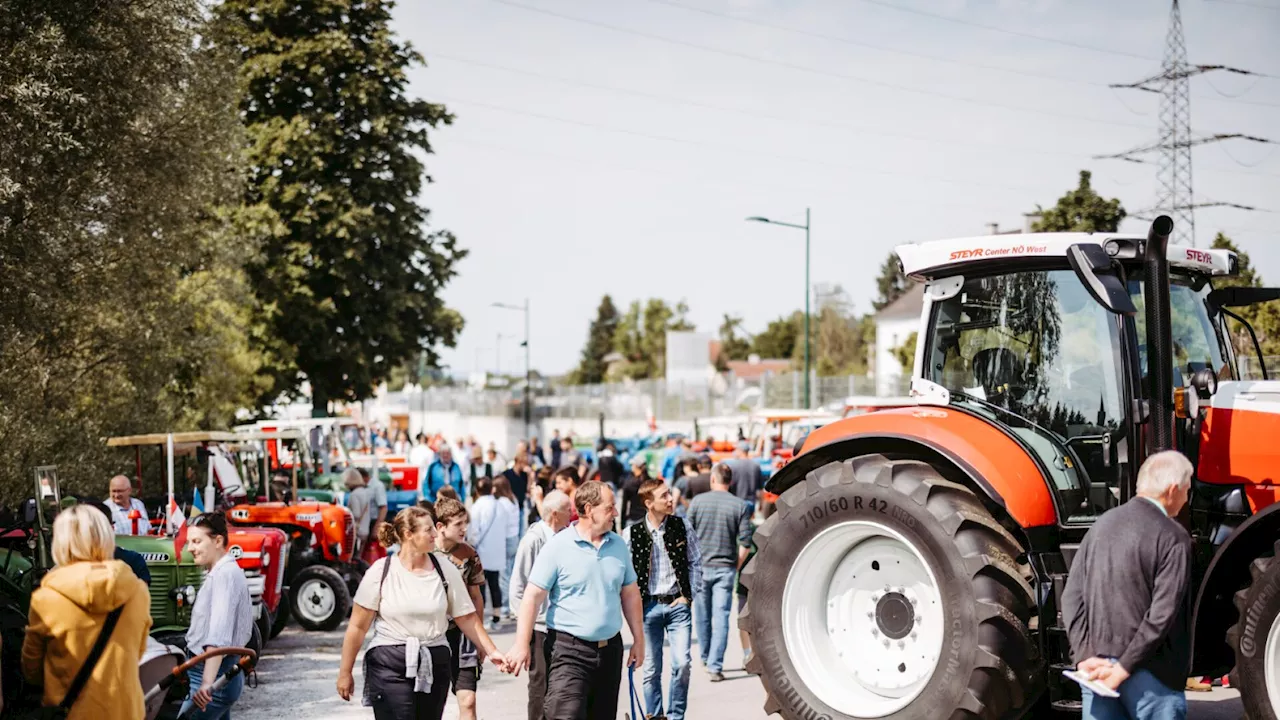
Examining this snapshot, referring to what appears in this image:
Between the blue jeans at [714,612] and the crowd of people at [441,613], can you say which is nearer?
the crowd of people at [441,613]

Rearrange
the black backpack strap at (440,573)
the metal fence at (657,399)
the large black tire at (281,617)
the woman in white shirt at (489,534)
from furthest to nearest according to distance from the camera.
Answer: the metal fence at (657,399)
the woman in white shirt at (489,534)
the large black tire at (281,617)
the black backpack strap at (440,573)

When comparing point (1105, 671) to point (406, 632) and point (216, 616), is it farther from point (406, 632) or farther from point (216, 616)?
point (216, 616)

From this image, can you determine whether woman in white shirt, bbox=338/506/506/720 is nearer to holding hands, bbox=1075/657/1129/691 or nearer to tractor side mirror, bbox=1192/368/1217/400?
holding hands, bbox=1075/657/1129/691

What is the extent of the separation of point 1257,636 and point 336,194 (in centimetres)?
3122

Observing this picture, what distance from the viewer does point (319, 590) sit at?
51.5 feet

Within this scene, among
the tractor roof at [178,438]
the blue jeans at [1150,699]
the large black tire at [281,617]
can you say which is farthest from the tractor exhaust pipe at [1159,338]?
the tractor roof at [178,438]

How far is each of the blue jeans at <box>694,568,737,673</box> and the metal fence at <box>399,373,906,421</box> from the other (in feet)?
96.7

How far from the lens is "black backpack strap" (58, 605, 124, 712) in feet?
18.3

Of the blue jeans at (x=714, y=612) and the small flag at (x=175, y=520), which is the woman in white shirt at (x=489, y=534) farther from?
the blue jeans at (x=714, y=612)

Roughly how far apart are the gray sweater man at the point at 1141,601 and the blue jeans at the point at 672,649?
3929 mm

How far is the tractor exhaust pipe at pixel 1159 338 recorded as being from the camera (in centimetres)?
702

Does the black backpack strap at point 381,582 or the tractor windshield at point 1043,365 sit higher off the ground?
the tractor windshield at point 1043,365

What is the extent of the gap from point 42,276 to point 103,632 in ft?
37.4

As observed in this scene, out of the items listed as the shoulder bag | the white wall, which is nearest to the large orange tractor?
the shoulder bag
